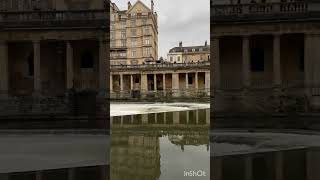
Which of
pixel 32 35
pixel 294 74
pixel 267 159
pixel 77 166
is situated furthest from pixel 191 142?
pixel 32 35

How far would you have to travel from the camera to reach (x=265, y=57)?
74.0 ft

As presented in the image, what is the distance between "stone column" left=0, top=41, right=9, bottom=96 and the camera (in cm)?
2250

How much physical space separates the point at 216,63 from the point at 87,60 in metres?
6.54

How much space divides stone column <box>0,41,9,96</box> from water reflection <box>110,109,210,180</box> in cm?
687

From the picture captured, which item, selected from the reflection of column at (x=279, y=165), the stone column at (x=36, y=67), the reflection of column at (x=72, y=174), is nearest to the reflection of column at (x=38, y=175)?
the reflection of column at (x=72, y=174)

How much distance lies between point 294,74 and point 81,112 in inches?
411

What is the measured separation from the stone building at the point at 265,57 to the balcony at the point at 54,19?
5511mm

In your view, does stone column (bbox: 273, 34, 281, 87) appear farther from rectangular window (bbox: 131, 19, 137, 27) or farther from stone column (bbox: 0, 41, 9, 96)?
rectangular window (bbox: 131, 19, 137, 27)

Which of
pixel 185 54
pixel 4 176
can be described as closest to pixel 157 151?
pixel 4 176

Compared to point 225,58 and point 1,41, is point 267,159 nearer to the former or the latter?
point 225,58

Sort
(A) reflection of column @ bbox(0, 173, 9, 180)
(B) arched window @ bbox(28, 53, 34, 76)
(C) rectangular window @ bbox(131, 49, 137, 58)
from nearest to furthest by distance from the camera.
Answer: (A) reflection of column @ bbox(0, 173, 9, 180), (B) arched window @ bbox(28, 53, 34, 76), (C) rectangular window @ bbox(131, 49, 137, 58)

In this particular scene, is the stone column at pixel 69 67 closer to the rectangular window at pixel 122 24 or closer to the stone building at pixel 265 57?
the stone building at pixel 265 57

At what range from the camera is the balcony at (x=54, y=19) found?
21.1 m

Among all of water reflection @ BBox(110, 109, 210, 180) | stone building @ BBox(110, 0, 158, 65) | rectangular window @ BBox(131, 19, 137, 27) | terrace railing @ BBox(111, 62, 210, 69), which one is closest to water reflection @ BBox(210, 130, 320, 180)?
water reflection @ BBox(110, 109, 210, 180)
